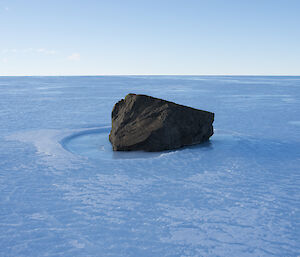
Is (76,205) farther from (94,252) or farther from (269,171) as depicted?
(269,171)

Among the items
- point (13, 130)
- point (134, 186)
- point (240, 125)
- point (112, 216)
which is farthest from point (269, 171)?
point (13, 130)

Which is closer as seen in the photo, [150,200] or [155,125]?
[150,200]

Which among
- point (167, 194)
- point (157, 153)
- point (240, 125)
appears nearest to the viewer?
point (167, 194)

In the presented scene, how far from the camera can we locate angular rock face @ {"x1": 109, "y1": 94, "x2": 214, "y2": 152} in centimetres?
940

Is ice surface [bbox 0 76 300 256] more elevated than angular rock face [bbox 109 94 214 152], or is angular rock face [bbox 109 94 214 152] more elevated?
angular rock face [bbox 109 94 214 152]

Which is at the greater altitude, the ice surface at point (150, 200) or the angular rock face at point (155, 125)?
the angular rock face at point (155, 125)

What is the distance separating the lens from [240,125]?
14523mm

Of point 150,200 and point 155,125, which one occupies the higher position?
point 155,125

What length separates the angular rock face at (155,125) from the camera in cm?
940

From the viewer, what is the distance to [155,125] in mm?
9367

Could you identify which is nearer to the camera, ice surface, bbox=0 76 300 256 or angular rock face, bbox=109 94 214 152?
ice surface, bbox=0 76 300 256

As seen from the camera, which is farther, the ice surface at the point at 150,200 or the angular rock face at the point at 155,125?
the angular rock face at the point at 155,125

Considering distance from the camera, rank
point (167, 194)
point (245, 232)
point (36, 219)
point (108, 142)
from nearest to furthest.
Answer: point (245, 232) → point (36, 219) → point (167, 194) → point (108, 142)

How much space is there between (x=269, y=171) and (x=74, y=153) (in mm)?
5628
